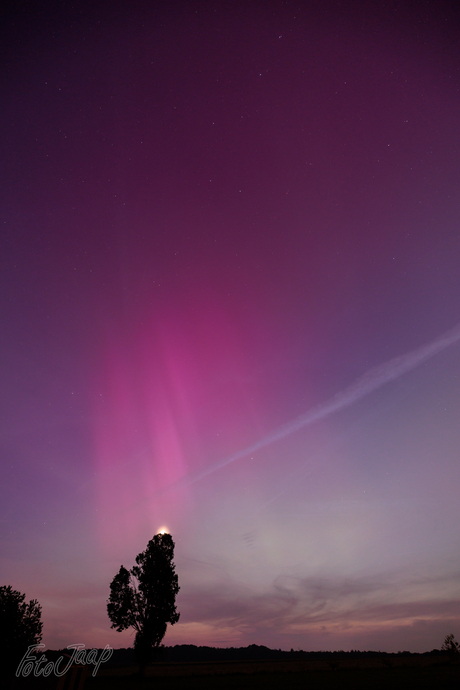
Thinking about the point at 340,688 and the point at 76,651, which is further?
the point at 340,688

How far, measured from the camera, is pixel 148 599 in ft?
152

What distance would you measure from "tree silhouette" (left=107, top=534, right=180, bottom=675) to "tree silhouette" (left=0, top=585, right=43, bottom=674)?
9139 millimetres

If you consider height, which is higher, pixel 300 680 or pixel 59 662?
pixel 59 662

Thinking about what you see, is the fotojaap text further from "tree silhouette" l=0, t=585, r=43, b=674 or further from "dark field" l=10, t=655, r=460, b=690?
"tree silhouette" l=0, t=585, r=43, b=674

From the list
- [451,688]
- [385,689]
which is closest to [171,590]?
[385,689]

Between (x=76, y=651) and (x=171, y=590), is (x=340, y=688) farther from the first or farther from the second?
(x=76, y=651)

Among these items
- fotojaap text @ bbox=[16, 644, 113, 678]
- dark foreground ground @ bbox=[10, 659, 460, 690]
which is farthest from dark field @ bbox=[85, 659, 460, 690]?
fotojaap text @ bbox=[16, 644, 113, 678]

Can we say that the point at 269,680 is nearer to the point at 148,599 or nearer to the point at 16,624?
the point at 148,599

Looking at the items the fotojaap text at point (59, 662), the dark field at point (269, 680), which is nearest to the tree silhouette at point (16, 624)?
the dark field at point (269, 680)

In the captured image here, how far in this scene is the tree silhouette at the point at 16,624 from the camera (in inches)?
1693

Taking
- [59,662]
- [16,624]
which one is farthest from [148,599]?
[59,662]

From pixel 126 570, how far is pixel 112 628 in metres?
6.05

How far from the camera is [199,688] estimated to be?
39.7 metres

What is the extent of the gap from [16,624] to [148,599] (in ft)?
51.6
